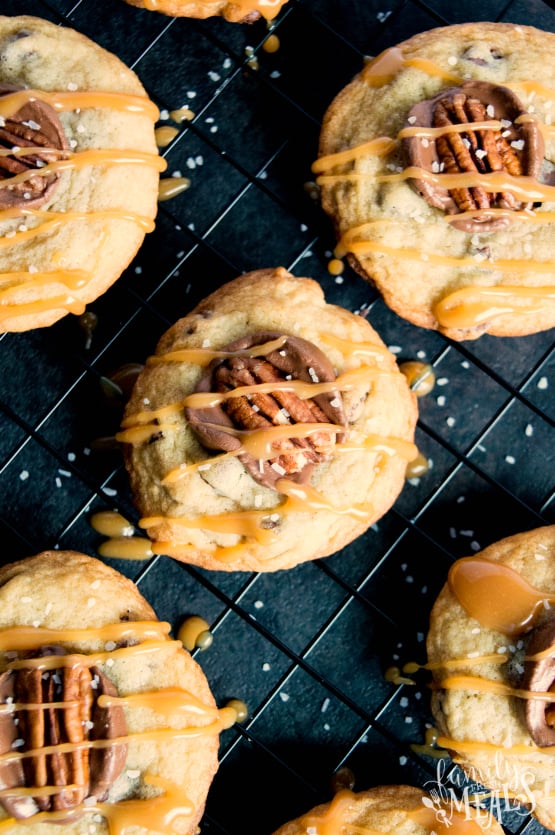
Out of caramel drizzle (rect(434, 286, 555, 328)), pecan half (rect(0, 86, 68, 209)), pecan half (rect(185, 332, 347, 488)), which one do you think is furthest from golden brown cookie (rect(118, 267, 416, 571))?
pecan half (rect(0, 86, 68, 209))

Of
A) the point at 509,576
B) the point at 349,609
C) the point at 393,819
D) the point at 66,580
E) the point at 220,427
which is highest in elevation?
the point at 220,427

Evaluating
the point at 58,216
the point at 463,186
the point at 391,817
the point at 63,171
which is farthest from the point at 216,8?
the point at 391,817

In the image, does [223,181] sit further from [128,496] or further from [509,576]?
[509,576]

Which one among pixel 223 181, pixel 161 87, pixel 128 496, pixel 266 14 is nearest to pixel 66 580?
pixel 128 496

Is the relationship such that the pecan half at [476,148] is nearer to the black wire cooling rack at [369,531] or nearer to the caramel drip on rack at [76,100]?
the black wire cooling rack at [369,531]

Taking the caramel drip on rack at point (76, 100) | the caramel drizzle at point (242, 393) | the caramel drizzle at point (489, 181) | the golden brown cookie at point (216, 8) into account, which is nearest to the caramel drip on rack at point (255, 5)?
the golden brown cookie at point (216, 8)

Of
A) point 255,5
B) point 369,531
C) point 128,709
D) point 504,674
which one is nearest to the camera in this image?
point 128,709

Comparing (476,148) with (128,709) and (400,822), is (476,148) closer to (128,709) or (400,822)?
(128,709)
